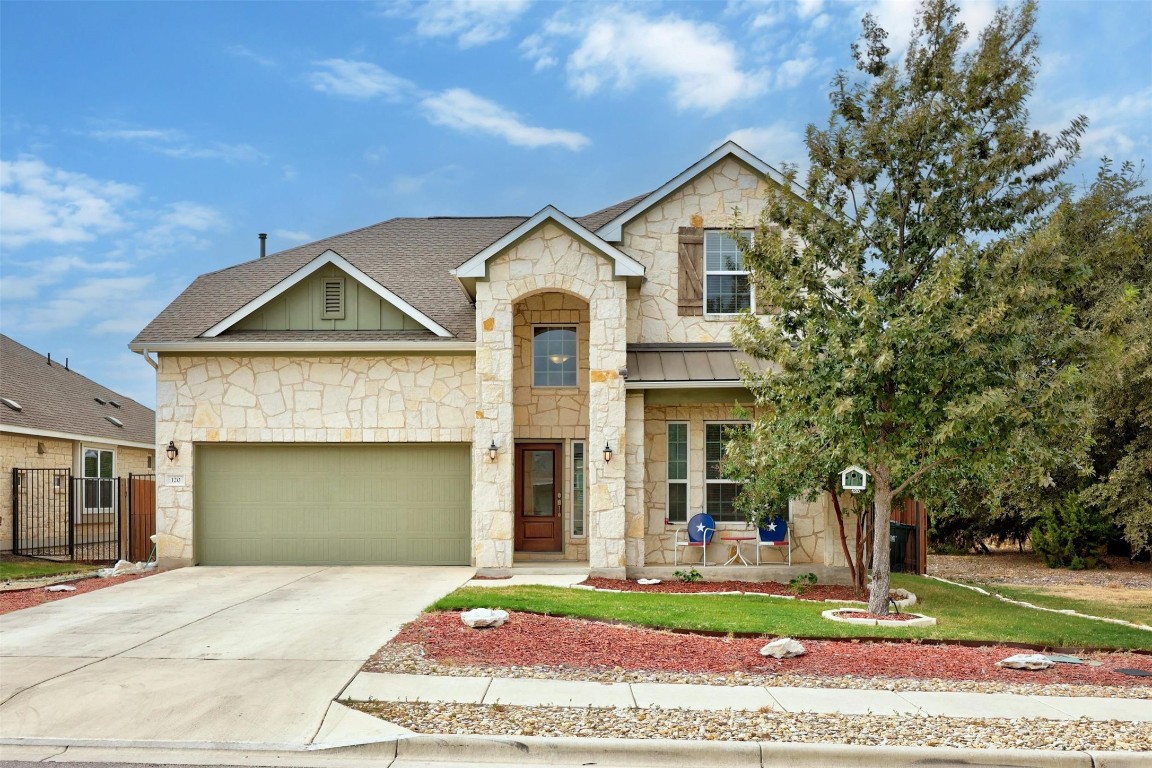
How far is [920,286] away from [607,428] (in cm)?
588

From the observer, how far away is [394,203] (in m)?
60.0

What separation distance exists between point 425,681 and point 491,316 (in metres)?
8.72

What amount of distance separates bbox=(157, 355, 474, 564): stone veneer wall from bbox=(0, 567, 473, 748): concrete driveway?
3222 millimetres

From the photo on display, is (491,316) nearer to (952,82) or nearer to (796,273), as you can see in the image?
(796,273)

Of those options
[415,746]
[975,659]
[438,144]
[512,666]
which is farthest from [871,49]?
[438,144]

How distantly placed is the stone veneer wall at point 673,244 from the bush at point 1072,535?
11.8 meters

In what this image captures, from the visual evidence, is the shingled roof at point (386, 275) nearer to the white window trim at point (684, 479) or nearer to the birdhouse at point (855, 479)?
the white window trim at point (684, 479)

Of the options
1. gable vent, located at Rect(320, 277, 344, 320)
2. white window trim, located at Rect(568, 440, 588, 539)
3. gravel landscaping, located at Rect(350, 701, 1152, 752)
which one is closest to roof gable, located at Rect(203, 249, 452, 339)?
gable vent, located at Rect(320, 277, 344, 320)

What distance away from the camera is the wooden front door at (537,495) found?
17641 mm

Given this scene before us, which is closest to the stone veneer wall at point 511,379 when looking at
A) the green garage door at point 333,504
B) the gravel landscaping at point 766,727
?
the green garage door at point 333,504

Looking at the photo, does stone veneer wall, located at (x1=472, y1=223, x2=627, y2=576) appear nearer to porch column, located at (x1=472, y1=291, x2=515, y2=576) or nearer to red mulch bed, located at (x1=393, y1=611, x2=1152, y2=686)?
porch column, located at (x1=472, y1=291, x2=515, y2=576)

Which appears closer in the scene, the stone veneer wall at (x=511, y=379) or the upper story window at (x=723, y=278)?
the stone veneer wall at (x=511, y=379)

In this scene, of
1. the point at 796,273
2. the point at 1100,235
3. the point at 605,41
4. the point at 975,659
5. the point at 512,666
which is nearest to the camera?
the point at 512,666

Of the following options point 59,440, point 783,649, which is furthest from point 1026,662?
point 59,440
